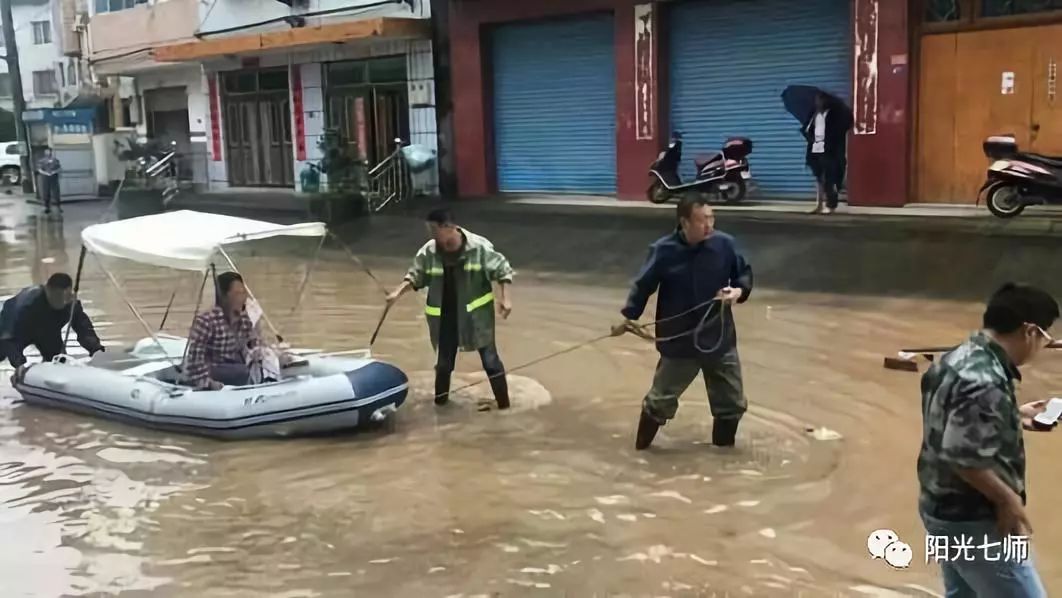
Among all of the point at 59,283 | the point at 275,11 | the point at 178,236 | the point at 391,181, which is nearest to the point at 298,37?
the point at 275,11

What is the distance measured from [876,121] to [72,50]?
98.5ft

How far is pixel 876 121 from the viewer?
1588cm

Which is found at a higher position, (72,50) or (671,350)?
(72,50)

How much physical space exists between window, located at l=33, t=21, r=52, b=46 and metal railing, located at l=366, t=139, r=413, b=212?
109 feet

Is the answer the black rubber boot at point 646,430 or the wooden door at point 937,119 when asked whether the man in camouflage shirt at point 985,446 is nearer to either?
the black rubber boot at point 646,430

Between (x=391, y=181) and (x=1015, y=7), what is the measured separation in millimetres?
11721

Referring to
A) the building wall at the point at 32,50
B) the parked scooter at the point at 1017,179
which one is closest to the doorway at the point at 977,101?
the parked scooter at the point at 1017,179

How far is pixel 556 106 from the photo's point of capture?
20.6 m

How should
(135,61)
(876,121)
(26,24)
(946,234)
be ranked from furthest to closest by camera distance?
(26,24)
(135,61)
(876,121)
(946,234)

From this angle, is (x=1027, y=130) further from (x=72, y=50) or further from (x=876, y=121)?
(x=72, y=50)

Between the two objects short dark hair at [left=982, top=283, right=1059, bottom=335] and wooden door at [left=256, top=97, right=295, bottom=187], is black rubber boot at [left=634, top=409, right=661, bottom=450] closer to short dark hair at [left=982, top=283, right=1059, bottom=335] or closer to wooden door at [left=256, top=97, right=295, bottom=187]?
short dark hair at [left=982, top=283, right=1059, bottom=335]

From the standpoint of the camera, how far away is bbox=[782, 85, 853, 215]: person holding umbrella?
15.2 metres

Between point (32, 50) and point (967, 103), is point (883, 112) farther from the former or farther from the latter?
point (32, 50)

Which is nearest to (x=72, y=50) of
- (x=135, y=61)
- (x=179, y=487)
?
(x=135, y=61)
